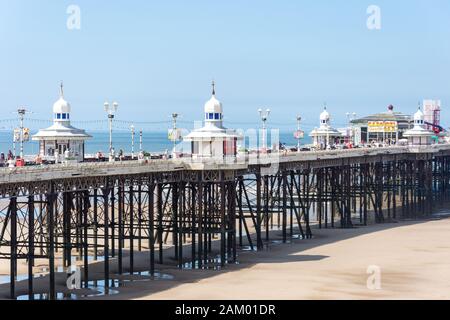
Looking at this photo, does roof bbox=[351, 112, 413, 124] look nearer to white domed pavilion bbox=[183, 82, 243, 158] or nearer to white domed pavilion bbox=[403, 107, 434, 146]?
white domed pavilion bbox=[403, 107, 434, 146]

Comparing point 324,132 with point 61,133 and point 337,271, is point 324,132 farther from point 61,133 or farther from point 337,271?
point 61,133

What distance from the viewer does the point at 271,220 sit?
3391 inches

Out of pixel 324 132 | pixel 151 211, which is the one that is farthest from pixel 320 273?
pixel 324 132

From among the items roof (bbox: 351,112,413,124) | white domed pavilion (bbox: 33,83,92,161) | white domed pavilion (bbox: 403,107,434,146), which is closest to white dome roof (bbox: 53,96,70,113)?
white domed pavilion (bbox: 33,83,92,161)

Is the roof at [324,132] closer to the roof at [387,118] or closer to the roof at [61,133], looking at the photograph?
the roof at [387,118]

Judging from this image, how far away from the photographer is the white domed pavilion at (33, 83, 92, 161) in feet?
195

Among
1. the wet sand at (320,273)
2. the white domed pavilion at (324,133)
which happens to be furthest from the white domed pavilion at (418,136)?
the wet sand at (320,273)

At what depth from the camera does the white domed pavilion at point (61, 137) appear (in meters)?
59.4

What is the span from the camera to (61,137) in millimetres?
59219

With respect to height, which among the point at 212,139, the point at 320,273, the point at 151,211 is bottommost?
the point at 320,273

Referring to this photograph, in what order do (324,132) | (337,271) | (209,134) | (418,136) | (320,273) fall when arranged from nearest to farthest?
(320,273) → (337,271) → (209,134) → (418,136) → (324,132)

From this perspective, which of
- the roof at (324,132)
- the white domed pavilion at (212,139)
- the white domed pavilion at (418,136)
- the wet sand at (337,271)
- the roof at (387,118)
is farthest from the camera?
the roof at (387,118)

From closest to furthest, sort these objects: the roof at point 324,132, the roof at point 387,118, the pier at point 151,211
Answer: the pier at point 151,211
the roof at point 324,132
the roof at point 387,118
